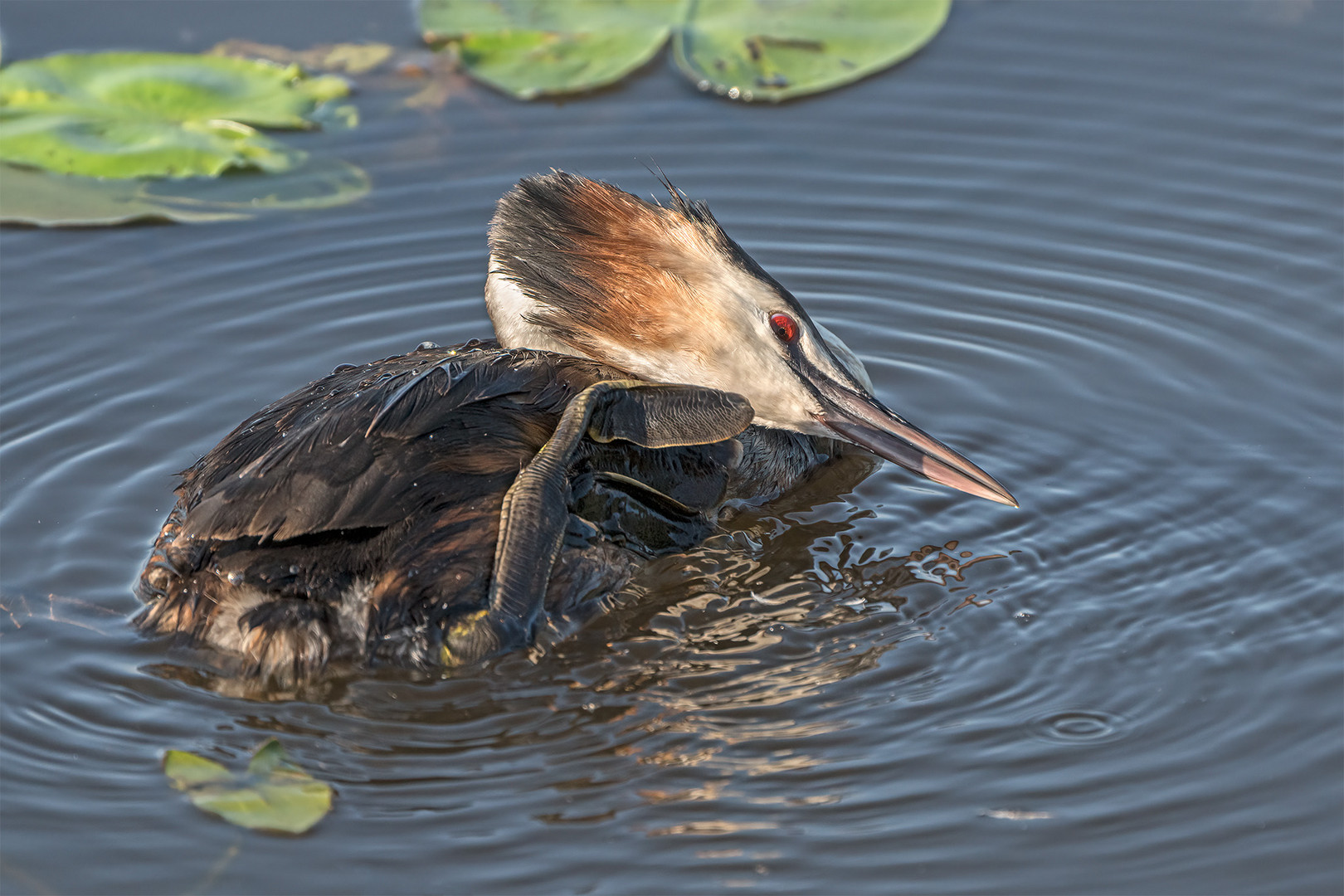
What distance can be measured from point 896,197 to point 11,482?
3.90 metres

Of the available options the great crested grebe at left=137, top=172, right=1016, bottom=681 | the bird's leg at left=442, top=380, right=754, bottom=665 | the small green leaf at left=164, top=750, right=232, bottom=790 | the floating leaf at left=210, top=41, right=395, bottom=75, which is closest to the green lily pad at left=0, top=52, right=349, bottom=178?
the floating leaf at left=210, top=41, right=395, bottom=75

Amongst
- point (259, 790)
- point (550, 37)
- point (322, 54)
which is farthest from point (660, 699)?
point (322, 54)

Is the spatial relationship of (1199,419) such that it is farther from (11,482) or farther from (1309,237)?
(11,482)

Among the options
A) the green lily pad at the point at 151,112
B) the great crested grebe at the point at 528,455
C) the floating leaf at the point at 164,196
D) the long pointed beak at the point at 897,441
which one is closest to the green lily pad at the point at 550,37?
the green lily pad at the point at 151,112

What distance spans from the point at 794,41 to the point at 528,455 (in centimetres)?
425

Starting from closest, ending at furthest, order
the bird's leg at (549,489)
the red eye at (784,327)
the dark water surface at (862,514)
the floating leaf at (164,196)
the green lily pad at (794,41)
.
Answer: the dark water surface at (862,514) → the bird's leg at (549,489) → the red eye at (784,327) → the floating leaf at (164,196) → the green lily pad at (794,41)

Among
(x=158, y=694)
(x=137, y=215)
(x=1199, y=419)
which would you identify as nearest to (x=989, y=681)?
(x=1199, y=419)

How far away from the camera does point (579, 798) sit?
145 inches

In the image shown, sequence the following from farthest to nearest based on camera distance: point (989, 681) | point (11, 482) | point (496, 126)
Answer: point (496, 126) → point (11, 482) → point (989, 681)

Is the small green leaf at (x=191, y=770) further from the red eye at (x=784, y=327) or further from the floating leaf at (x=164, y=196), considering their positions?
the floating leaf at (x=164, y=196)

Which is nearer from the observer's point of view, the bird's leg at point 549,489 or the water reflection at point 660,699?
the water reflection at point 660,699

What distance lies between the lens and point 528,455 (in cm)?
425

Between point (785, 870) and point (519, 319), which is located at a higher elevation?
point (519, 319)

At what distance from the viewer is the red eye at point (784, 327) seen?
16.2 ft
